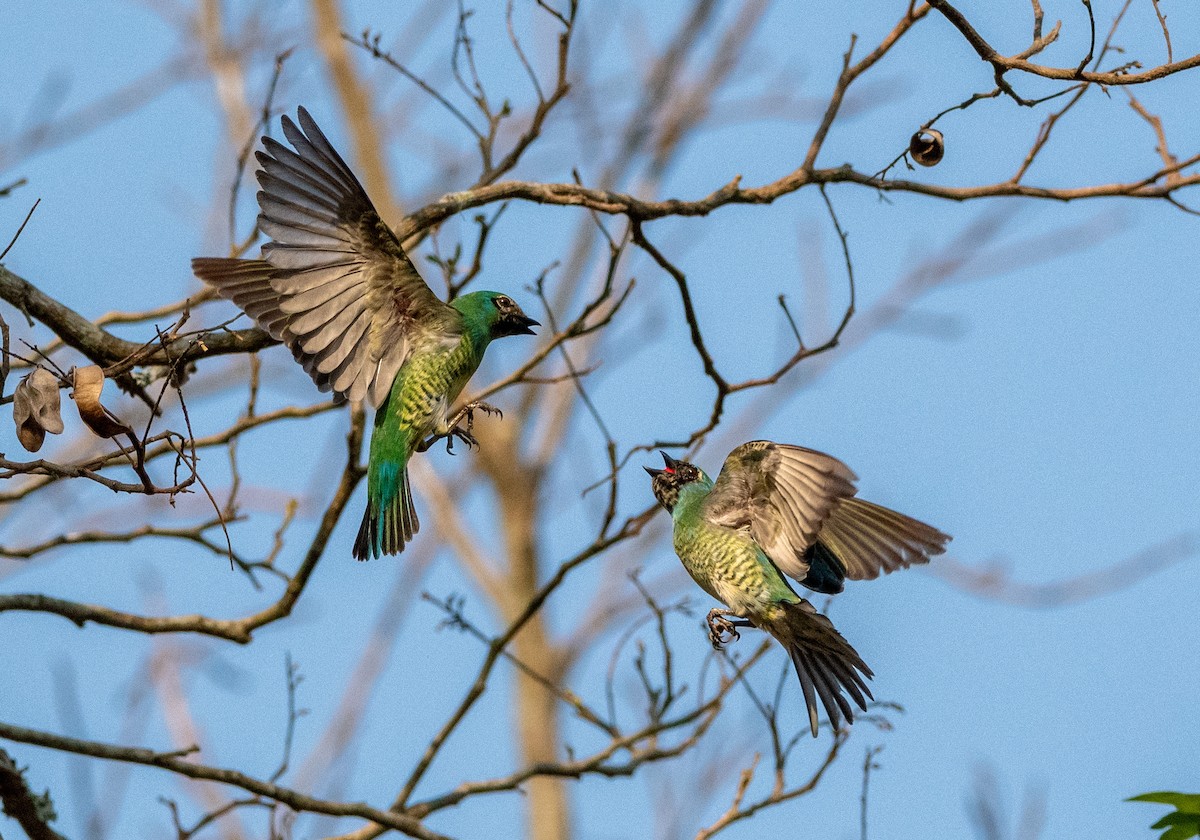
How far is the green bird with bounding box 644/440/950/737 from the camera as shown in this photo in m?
4.52

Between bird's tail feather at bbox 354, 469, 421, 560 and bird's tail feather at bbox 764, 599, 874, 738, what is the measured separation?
1.28 meters

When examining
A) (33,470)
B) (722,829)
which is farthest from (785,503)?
(33,470)

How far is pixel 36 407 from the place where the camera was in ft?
10.4

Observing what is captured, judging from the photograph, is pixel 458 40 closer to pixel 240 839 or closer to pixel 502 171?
pixel 502 171

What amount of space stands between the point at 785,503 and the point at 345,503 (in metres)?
1.48

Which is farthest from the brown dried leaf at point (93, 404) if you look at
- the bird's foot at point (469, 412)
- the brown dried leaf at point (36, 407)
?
the bird's foot at point (469, 412)

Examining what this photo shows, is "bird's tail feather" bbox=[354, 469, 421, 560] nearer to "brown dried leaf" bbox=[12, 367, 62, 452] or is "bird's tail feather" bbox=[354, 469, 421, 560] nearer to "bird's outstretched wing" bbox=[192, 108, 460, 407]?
"bird's outstretched wing" bbox=[192, 108, 460, 407]

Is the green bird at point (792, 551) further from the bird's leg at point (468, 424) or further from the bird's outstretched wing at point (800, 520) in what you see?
the bird's leg at point (468, 424)

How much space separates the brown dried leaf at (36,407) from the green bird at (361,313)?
4.11 ft

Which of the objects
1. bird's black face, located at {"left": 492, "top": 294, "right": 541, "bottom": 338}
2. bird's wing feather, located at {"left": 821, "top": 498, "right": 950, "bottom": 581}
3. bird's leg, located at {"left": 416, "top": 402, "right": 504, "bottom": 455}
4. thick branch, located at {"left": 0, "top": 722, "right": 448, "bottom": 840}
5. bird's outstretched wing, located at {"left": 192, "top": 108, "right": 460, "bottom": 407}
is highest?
bird's black face, located at {"left": 492, "top": 294, "right": 541, "bottom": 338}

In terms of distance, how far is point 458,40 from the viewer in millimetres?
A: 5805

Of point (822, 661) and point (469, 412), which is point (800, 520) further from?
point (469, 412)

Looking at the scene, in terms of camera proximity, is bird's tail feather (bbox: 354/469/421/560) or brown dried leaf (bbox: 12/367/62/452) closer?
brown dried leaf (bbox: 12/367/62/452)

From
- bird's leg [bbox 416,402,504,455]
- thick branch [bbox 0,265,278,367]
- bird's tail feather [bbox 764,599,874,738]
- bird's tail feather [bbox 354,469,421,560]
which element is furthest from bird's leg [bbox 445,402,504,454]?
bird's tail feather [bbox 764,599,874,738]
